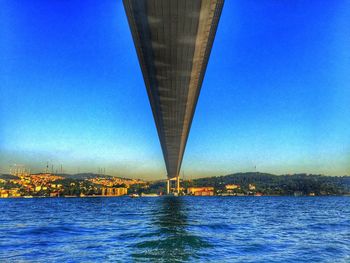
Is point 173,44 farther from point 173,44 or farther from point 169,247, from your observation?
point 169,247

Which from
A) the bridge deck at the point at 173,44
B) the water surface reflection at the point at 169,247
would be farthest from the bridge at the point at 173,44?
the water surface reflection at the point at 169,247

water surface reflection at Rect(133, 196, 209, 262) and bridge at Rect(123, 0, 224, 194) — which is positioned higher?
bridge at Rect(123, 0, 224, 194)

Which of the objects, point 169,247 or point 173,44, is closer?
point 169,247

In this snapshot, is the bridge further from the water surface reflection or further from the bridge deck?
the water surface reflection

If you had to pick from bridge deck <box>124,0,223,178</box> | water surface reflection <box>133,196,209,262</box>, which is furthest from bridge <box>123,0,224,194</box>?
water surface reflection <box>133,196,209,262</box>

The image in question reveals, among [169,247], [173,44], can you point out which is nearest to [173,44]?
[173,44]

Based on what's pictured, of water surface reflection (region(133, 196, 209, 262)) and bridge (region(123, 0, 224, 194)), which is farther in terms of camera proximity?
bridge (region(123, 0, 224, 194))

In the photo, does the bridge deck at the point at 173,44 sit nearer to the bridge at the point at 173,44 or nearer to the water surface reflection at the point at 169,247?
the bridge at the point at 173,44

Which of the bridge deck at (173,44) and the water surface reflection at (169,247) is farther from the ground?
the bridge deck at (173,44)

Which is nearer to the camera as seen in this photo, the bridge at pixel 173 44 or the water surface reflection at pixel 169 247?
the water surface reflection at pixel 169 247
